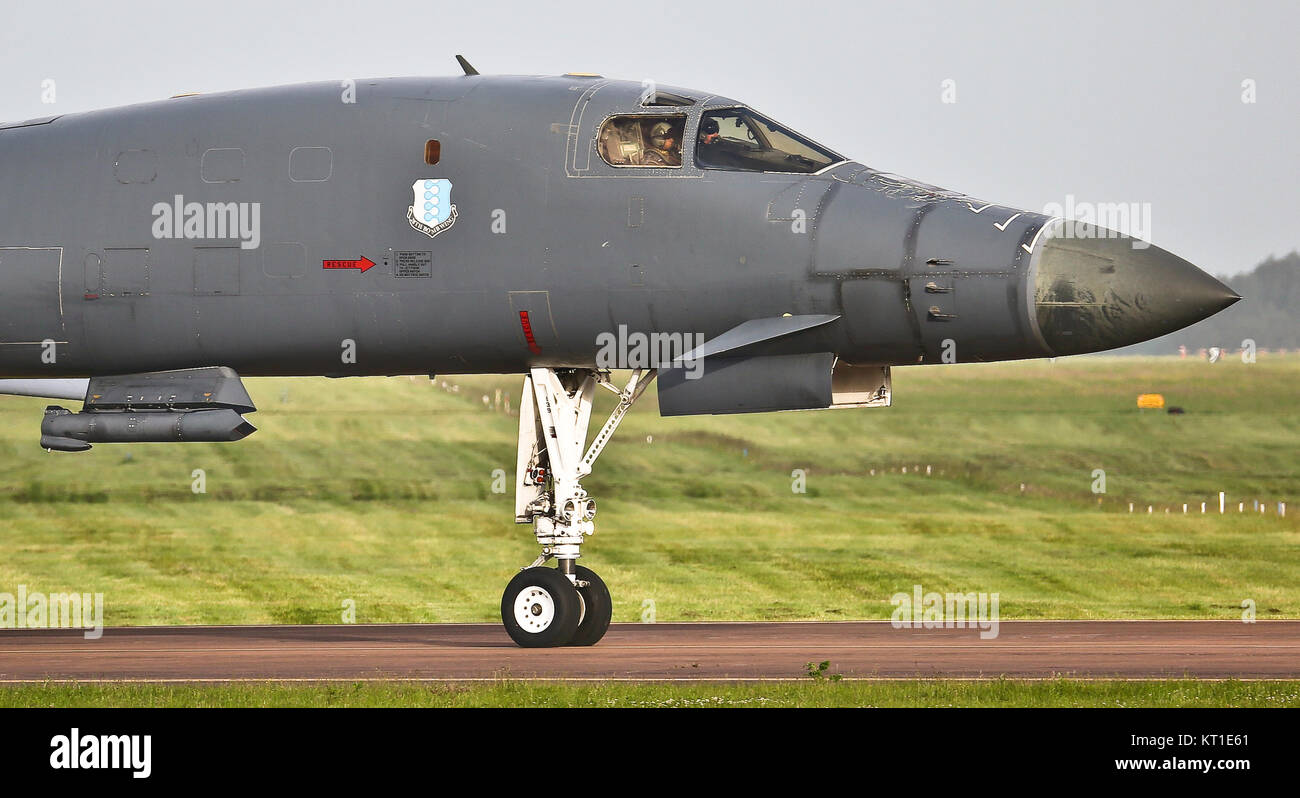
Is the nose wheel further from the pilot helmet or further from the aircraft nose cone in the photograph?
the aircraft nose cone

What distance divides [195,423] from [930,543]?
26255 millimetres

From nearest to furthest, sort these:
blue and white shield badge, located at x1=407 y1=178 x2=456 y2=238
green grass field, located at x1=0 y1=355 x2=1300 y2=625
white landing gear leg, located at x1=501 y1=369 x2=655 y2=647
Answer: blue and white shield badge, located at x1=407 y1=178 x2=456 y2=238
white landing gear leg, located at x1=501 y1=369 x2=655 y2=647
green grass field, located at x1=0 y1=355 x2=1300 y2=625

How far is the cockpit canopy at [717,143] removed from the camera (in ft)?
60.7

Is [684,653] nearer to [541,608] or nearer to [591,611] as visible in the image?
[591,611]

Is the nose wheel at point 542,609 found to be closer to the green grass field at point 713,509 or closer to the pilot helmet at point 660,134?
the pilot helmet at point 660,134

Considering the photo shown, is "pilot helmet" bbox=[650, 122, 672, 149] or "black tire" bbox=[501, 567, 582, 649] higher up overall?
"pilot helmet" bbox=[650, 122, 672, 149]

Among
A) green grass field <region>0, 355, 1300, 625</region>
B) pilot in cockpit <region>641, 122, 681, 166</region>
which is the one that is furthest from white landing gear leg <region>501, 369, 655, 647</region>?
green grass field <region>0, 355, 1300, 625</region>

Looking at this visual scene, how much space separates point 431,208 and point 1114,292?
7.65 m

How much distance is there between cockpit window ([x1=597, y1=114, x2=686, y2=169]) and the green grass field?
A: 11614mm

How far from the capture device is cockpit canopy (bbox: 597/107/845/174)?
18.5 meters

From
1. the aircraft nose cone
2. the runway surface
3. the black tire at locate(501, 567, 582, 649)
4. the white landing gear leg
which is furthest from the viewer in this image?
the white landing gear leg

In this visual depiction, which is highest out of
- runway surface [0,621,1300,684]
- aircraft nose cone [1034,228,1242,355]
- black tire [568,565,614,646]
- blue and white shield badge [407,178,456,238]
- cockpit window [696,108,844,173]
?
cockpit window [696,108,844,173]

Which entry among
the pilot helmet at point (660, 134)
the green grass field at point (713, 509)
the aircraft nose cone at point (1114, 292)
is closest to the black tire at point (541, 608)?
the pilot helmet at point (660, 134)
